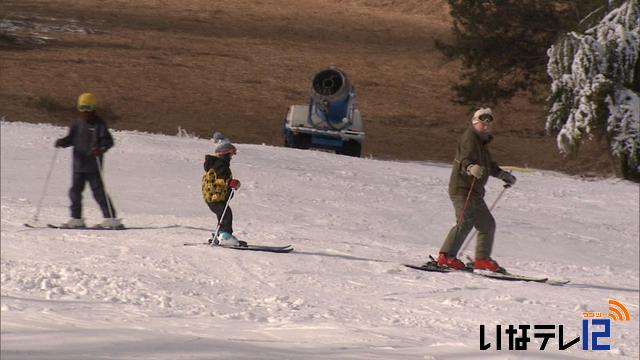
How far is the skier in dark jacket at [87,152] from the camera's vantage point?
41.0 feet

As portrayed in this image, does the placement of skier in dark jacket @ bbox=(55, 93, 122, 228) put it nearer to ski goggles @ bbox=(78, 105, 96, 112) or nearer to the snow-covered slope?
ski goggles @ bbox=(78, 105, 96, 112)

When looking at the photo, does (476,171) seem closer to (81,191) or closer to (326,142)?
(81,191)

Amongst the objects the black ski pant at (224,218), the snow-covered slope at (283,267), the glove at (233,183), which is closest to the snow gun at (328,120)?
the snow-covered slope at (283,267)

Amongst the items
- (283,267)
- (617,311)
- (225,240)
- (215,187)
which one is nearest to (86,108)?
(215,187)

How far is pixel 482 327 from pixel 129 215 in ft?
20.3

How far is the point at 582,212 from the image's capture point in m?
18.7

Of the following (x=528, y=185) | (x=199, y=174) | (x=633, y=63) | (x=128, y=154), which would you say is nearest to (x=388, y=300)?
(x=199, y=174)

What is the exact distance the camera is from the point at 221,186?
38.4 feet

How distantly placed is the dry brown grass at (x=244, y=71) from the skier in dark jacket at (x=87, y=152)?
22.0 m

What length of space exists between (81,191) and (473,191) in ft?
12.9

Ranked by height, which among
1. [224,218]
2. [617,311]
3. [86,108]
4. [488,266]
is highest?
[86,108]

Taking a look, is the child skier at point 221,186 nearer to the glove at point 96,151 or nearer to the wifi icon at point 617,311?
the glove at point 96,151

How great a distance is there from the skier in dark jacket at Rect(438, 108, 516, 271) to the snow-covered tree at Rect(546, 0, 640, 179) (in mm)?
15180

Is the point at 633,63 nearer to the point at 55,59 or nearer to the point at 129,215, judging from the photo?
the point at 129,215
